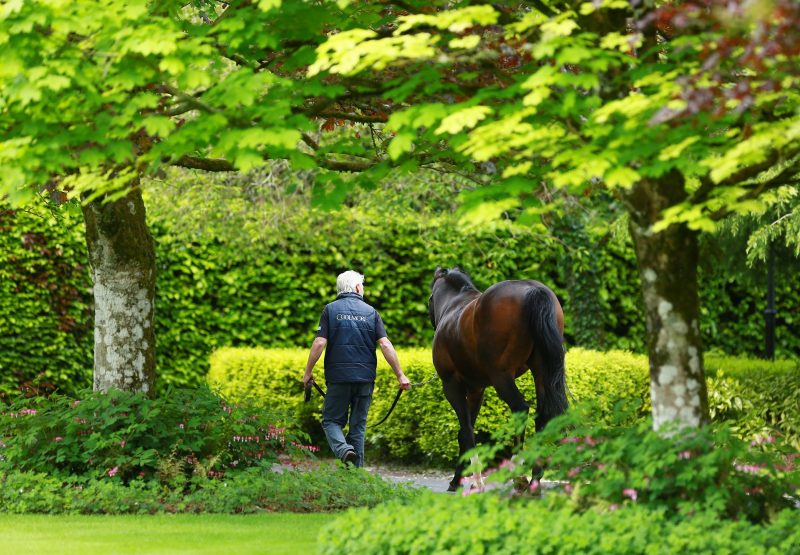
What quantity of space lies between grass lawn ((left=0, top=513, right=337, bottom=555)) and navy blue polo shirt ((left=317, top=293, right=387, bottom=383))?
1.89 m

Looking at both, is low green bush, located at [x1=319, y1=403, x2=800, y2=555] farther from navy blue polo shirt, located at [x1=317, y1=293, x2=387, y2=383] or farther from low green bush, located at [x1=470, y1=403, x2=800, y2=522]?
navy blue polo shirt, located at [x1=317, y1=293, x2=387, y2=383]

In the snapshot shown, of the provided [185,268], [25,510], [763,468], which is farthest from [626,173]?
[185,268]

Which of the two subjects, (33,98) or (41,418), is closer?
(33,98)

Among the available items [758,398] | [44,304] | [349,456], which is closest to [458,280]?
[349,456]

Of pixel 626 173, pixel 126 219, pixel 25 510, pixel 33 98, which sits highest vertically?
pixel 33 98

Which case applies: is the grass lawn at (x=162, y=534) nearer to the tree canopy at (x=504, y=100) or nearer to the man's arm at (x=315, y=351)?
the man's arm at (x=315, y=351)

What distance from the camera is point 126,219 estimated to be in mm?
10539

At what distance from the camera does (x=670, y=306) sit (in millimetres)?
7148

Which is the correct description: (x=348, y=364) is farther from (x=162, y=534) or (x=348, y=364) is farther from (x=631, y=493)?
(x=631, y=493)

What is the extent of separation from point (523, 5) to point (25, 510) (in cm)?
540

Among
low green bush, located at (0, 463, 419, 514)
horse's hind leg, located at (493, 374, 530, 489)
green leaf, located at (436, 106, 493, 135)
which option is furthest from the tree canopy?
low green bush, located at (0, 463, 419, 514)

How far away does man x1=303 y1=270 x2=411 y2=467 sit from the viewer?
1090cm

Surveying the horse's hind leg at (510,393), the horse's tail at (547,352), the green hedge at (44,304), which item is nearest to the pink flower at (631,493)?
the horse's tail at (547,352)

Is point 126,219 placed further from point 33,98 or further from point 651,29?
point 651,29
